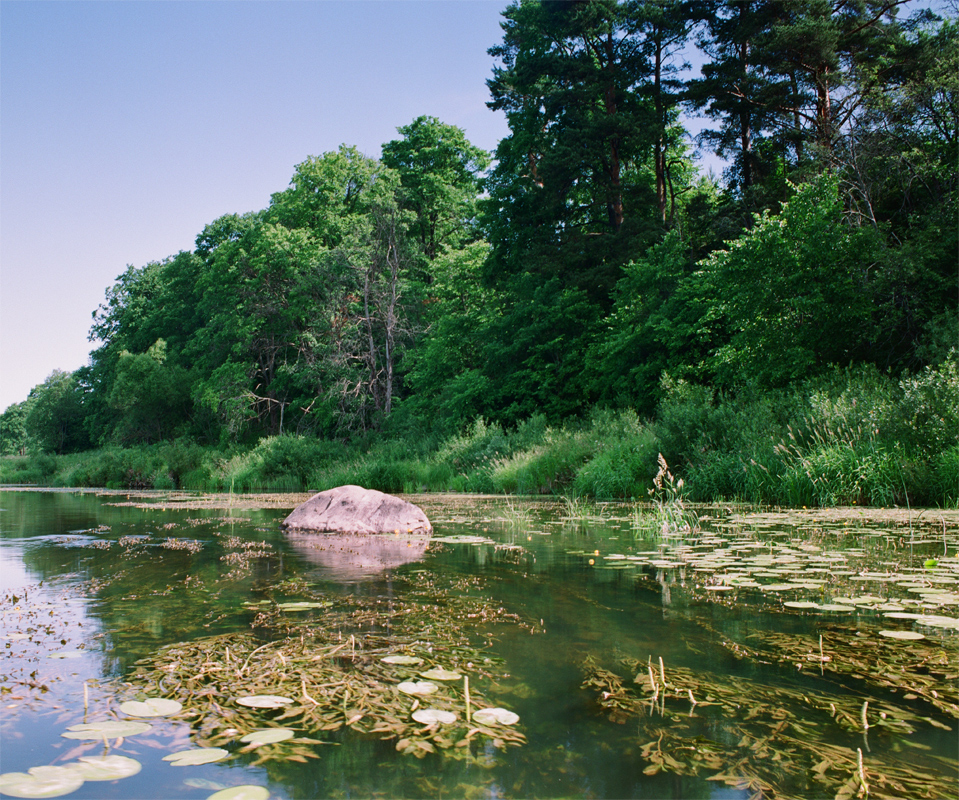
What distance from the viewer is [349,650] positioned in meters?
3.15

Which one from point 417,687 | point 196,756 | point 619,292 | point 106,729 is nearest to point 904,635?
point 417,687

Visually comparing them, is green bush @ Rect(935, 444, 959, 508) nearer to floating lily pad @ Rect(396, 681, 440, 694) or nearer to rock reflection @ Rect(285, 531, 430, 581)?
rock reflection @ Rect(285, 531, 430, 581)

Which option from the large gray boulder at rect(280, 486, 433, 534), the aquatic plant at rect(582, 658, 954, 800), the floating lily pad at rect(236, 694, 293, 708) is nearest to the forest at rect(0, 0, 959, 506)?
the large gray boulder at rect(280, 486, 433, 534)

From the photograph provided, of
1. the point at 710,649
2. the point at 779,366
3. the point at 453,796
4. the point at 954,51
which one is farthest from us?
the point at 954,51

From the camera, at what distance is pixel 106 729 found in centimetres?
227

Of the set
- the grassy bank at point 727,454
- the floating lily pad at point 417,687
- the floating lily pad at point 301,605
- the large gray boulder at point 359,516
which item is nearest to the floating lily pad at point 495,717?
the floating lily pad at point 417,687

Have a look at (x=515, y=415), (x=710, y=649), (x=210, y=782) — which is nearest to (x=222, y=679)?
(x=210, y=782)

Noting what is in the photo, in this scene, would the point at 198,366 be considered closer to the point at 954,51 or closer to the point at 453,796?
the point at 954,51

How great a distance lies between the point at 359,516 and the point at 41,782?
6.99 metres

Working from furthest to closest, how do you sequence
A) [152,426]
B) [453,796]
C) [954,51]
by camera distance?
1. [152,426]
2. [954,51]
3. [453,796]

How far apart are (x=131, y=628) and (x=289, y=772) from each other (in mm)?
2166

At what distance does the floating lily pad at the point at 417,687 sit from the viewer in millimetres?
2602

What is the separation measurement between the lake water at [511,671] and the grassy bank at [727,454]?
3835mm

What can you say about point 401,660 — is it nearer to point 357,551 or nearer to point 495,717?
point 495,717
